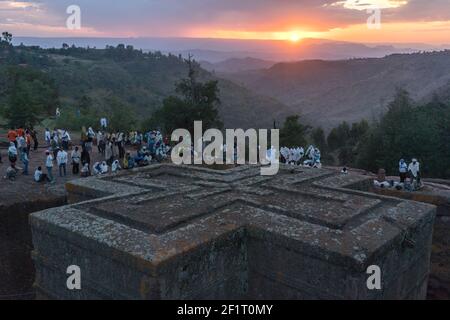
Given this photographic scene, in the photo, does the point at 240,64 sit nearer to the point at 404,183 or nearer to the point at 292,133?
the point at 292,133

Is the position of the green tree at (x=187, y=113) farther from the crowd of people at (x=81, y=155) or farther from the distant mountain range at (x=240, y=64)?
the distant mountain range at (x=240, y=64)

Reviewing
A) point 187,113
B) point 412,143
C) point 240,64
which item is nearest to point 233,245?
point 412,143

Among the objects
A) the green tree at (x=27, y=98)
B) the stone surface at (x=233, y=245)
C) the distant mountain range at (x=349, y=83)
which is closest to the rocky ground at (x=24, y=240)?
the stone surface at (x=233, y=245)

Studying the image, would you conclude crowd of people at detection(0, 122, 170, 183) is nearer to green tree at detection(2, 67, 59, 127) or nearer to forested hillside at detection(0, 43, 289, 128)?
green tree at detection(2, 67, 59, 127)

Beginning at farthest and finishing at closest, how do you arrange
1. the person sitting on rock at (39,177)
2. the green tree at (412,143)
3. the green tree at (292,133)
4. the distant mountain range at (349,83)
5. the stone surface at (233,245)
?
the distant mountain range at (349,83) < the green tree at (292,133) < the green tree at (412,143) < the person sitting on rock at (39,177) < the stone surface at (233,245)

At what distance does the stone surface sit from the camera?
5.07m

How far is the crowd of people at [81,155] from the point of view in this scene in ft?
41.1

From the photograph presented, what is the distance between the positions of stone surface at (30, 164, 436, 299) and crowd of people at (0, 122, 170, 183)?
5.70 m

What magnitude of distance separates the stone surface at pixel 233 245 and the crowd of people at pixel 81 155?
5.70 meters

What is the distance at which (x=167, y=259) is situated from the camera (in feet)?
15.9

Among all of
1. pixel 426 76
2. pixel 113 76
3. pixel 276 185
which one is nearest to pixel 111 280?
pixel 276 185

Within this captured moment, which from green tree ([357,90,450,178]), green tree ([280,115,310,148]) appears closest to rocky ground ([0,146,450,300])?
Answer: green tree ([357,90,450,178])
